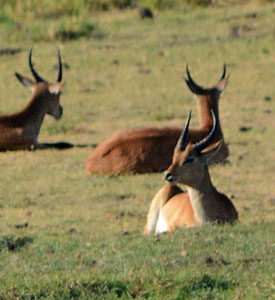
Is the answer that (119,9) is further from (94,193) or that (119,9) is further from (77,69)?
(94,193)

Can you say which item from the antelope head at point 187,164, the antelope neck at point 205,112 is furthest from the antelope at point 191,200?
the antelope neck at point 205,112

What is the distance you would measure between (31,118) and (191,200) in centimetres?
449

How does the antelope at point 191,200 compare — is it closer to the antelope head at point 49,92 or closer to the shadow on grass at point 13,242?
the shadow on grass at point 13,242

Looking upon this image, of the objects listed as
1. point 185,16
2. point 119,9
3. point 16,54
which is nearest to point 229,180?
point 16,54

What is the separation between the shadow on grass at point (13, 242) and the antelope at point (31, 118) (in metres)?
4.24

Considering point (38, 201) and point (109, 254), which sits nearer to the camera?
point (109, 254)

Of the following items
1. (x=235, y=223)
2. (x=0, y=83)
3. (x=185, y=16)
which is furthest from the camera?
(x=185, y=16)

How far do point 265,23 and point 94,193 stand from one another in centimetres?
1023

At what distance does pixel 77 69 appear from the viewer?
1595cm

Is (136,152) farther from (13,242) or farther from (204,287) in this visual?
(204,287)

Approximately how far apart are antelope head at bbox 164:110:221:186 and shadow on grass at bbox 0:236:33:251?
3.67ft

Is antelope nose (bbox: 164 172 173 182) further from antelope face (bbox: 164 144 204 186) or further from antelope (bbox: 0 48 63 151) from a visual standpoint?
antelope (bbox: 0 48 63 151)

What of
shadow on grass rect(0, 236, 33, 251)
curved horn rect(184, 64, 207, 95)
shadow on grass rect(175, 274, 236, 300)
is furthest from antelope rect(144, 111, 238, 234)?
curved horn rect(184, 64, 207, 95)

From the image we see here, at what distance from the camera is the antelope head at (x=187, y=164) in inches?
292
